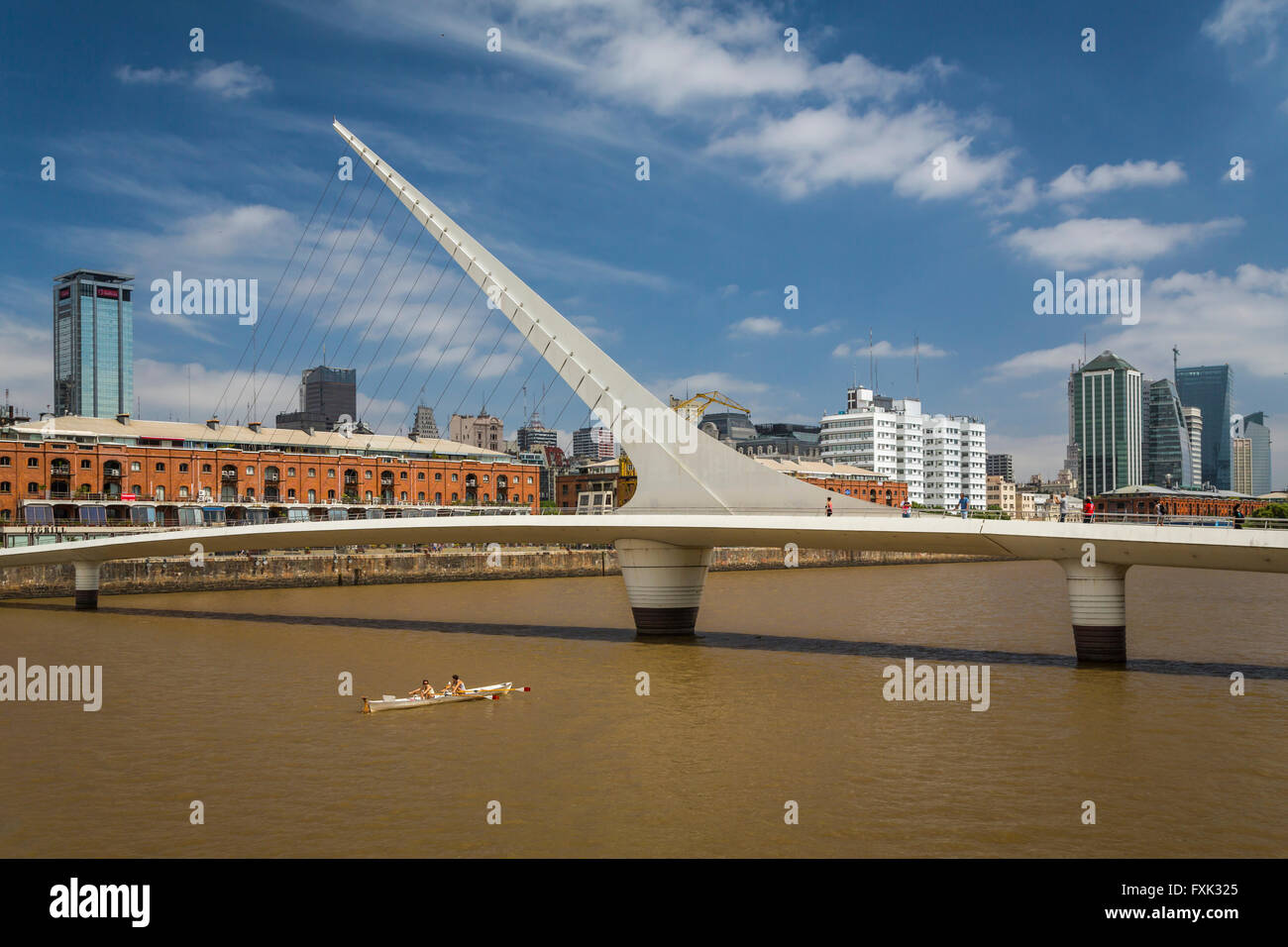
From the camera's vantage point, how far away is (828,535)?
83.0 feet

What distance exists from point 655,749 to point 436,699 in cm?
552

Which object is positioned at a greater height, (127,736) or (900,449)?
(900,449)

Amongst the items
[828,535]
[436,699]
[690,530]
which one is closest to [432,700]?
[436,699]

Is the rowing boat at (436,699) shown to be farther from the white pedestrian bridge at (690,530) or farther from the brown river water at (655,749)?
the white pedestrian bridge at (690,530)

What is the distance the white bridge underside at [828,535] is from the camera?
20.1 metres

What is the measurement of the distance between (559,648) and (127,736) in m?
12.2

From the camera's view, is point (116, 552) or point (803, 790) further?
point (116, 552)

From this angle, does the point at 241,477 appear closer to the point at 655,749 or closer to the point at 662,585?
the point at 662,585

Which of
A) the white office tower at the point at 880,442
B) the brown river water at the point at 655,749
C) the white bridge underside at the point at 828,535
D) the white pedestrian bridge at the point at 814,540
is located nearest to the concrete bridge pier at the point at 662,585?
the white pedestrian bridge at the point at 814,540

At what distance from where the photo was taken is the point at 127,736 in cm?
1683

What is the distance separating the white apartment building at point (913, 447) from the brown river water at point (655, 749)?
92.4 m

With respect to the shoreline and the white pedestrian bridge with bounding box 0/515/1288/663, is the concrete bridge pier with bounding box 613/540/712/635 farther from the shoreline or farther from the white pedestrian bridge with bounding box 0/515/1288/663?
the shoreline
